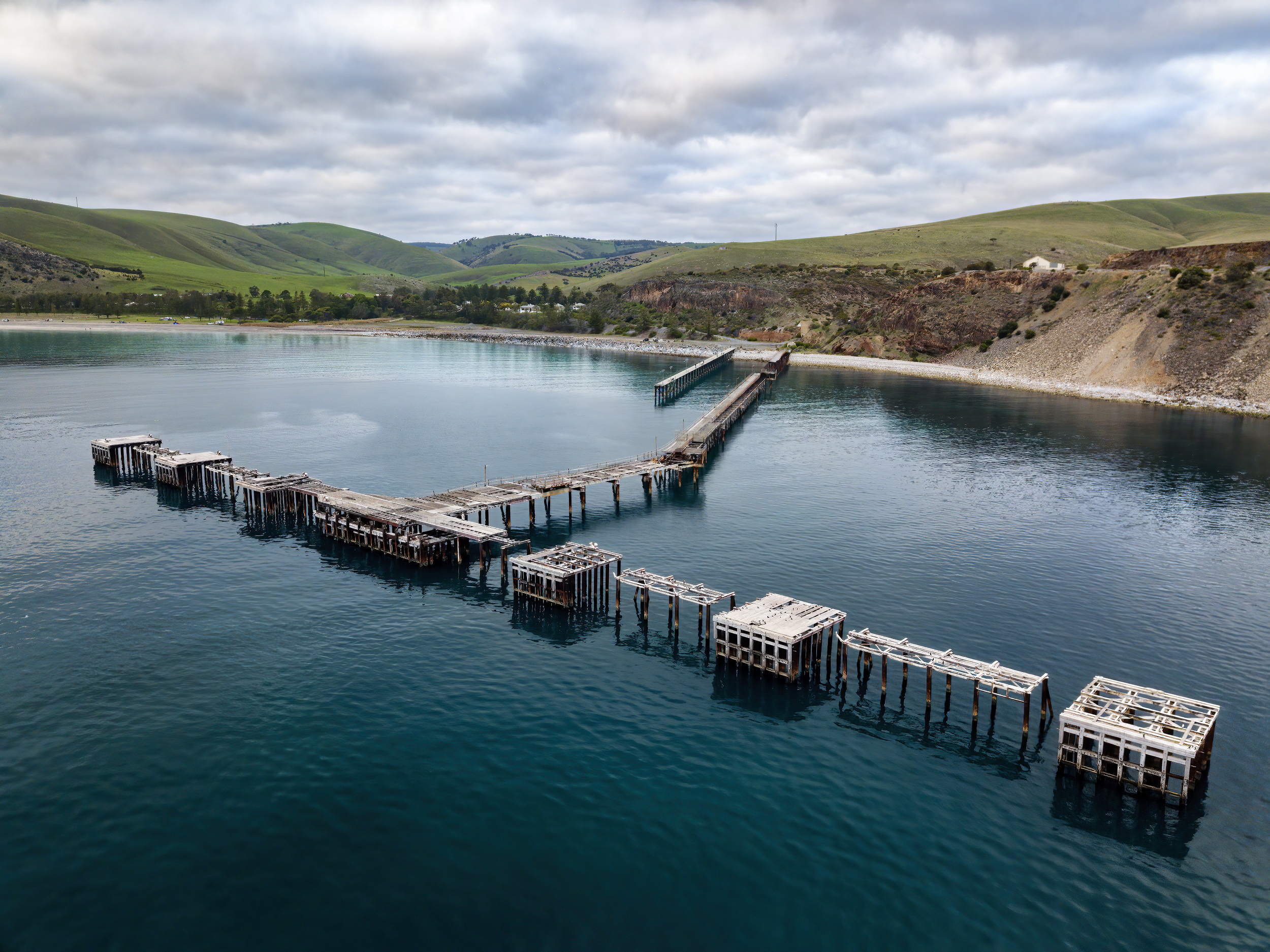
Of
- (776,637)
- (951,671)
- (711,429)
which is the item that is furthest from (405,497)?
(711,429)

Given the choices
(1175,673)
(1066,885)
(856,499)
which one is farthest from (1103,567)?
(1066,885)

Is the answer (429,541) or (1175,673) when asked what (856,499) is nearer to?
(1175,673)

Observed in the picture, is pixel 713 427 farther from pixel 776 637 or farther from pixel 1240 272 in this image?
pixel 1240 272

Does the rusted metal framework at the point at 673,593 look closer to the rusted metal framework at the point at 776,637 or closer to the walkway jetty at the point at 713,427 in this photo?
the rusted metal framework at the point at 776,637

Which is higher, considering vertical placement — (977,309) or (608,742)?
(977,309)

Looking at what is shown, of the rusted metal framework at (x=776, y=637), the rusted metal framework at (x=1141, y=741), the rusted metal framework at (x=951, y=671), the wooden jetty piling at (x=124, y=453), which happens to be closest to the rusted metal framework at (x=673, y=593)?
the rusted metal framework at (x=776, y=637)

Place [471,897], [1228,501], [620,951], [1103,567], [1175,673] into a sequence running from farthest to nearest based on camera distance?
[1228,501] < [1103,567] < [1175,673] < [471,897] < [620,951]
